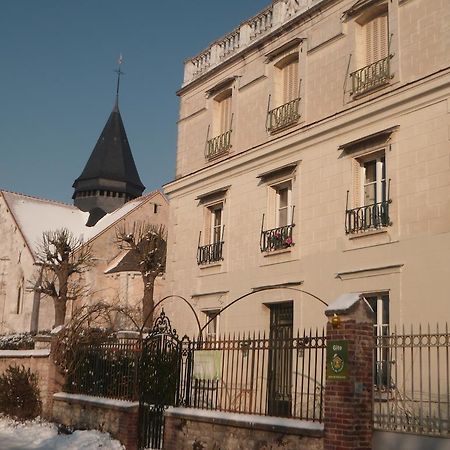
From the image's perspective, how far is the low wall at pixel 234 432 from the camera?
9.69 metres

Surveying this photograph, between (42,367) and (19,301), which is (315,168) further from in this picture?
(19,301)

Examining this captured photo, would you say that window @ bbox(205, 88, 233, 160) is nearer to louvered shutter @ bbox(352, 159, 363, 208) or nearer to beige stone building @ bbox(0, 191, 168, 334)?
louvered shutter @ bbox(352, 159, 363, 208)

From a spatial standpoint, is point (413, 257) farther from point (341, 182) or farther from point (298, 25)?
point (298, 25)

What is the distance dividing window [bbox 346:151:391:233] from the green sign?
5241mm

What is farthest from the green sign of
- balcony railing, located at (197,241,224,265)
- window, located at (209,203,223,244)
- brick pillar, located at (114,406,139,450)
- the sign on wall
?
window, located at (209,203,223,244)

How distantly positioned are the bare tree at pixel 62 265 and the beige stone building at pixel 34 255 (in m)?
0.68

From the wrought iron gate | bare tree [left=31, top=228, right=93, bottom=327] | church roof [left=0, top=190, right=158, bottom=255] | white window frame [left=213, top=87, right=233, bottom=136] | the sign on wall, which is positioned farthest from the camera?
church roof [left=0, top=190, right=158, bottom=255]

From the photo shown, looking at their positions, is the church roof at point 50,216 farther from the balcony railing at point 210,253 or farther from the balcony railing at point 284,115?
the balcony railing at point 284,115

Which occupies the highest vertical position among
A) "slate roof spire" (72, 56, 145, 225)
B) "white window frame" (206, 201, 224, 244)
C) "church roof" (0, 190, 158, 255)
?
"slate roof spire" (72, 56, 145, 225)

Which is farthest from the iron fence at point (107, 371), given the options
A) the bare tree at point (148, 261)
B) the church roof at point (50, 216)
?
the church roof at point (50, 216)

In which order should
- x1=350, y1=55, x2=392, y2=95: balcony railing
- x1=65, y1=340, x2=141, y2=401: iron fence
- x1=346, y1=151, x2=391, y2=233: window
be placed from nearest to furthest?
x1=65, y1=340, x2=141, y2=401: iron fence, x1=346, y1=151, x2=391, y2=233: window, x1=350, y1=55, x2=392, y2=95: balcony railing

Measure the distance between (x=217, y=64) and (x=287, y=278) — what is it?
25.5 ft

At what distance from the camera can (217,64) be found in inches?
812

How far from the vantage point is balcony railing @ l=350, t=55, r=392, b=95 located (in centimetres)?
1489
